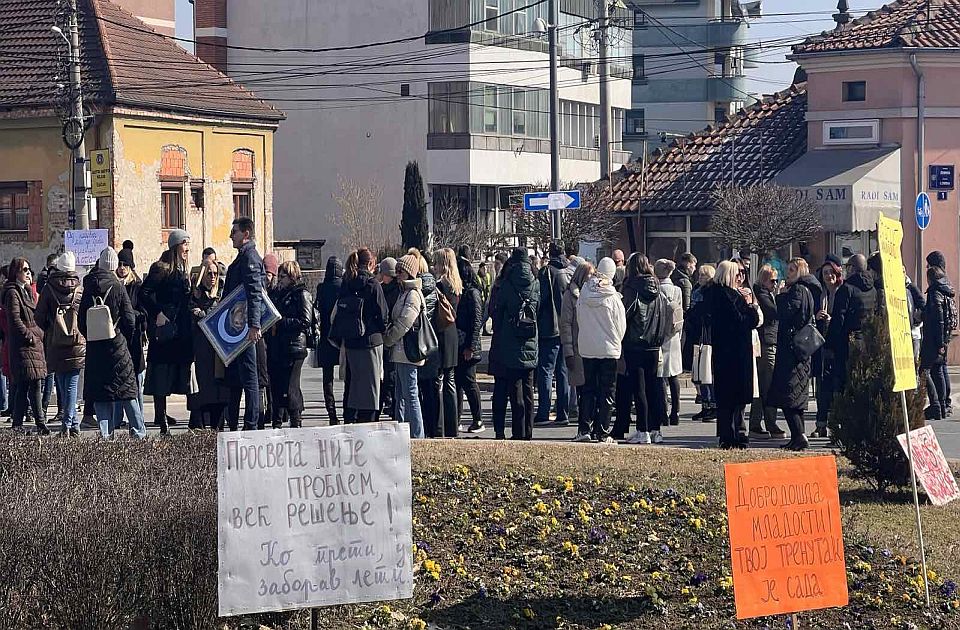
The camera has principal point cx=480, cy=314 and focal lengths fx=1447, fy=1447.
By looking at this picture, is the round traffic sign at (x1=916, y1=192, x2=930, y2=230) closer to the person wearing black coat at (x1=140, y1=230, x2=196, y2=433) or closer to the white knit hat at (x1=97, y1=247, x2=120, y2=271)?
the person wearing black coat at (x1=140, y1=230, x2=196, y2=433)

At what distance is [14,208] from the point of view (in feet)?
124

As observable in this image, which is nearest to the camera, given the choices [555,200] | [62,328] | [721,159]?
[62,328]

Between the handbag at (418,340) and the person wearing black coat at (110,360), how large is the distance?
2570 mm

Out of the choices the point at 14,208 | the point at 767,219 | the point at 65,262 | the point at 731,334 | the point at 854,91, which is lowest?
the point at 731,334

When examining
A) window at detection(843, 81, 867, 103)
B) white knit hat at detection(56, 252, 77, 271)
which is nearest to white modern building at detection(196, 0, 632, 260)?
window at detection(843, 81, 867, 103)

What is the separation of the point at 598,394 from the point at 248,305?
3.72m

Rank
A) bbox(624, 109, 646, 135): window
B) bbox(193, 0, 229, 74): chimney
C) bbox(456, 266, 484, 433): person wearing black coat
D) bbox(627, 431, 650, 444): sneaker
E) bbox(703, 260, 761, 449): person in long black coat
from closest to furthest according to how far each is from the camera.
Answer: bbox(703, 260, 761, 449): person in long black coat < bbox(627, 431, 650, 444): sneaker < bbox(456, 266, 484, 433): person wearing black coat < bbox(193, 0, 229, 74): chimney < bbox(624, 109, 646, 135): window

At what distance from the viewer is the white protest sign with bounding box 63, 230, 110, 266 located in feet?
76.4

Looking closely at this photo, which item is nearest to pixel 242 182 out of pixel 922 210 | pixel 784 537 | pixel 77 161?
pixel 77 161

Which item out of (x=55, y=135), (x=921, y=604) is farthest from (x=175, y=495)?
(x=55, y=135)

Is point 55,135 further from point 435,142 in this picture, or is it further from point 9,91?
point 435,142

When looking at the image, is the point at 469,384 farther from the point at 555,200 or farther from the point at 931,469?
the point at 555,200

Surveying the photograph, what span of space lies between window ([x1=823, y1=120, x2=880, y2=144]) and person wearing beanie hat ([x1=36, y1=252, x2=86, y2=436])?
23.7 metres

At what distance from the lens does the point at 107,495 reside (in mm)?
6809
